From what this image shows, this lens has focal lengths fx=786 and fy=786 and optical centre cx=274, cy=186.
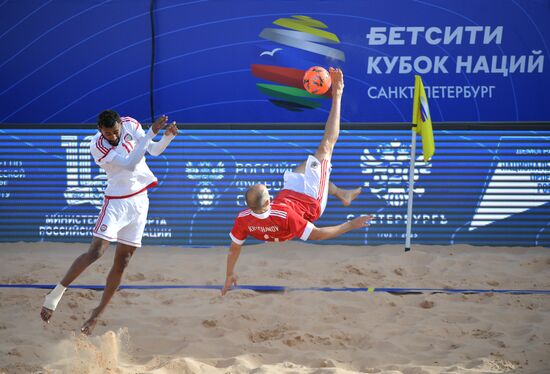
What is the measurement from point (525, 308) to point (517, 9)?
4234 mm

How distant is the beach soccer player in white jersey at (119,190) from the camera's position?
20.7 feet

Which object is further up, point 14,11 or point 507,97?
point 14,11

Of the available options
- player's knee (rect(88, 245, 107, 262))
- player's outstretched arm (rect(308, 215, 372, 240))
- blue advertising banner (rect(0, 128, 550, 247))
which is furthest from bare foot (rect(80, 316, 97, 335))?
blue advertising banner (rect(0, 128, 550, 247))

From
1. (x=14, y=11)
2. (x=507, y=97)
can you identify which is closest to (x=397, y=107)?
(x=507, y=97)

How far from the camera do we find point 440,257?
8.98 m

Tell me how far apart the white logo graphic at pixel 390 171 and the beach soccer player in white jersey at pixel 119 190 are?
3.76 meters

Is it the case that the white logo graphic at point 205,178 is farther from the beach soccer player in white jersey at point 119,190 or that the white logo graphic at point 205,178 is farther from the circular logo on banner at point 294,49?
→ the beach soccer player in white jersey at point 119,190

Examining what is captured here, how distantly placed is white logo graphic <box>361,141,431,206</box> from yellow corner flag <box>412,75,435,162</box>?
0.66m

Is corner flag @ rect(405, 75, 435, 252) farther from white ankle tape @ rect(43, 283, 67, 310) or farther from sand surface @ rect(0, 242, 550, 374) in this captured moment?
white ankle tape @ rect(43, 283, 67, 310)

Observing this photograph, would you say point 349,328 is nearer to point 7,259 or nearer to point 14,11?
point 7,259

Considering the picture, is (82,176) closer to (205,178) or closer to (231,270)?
(205,178)

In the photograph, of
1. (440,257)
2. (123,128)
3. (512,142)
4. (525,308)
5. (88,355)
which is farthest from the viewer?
(512,142)

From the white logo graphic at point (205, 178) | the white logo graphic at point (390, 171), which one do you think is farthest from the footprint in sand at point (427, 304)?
the white logo graphic at point (205, 178)

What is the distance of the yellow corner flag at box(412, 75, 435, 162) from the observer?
887cm
